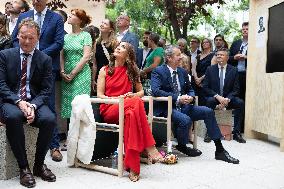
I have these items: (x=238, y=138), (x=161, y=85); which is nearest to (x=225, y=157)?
(x=161, y=85)

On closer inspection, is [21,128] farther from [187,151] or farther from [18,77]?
[187,151]

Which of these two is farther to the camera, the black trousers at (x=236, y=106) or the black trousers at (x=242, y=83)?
the black trousers at (x=242, y=83)

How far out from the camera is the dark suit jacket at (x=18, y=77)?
410 cm

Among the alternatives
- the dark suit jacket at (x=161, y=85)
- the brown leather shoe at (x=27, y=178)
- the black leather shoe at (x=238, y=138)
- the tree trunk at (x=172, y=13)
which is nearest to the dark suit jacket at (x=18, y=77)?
the brown leather shoe at (x=27, y=178)

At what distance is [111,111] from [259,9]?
3.50 metres

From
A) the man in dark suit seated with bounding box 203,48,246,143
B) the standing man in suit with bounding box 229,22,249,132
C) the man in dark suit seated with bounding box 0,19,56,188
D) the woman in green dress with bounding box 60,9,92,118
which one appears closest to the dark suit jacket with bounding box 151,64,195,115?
the woman in green dress with bounding box 60,9,92,118

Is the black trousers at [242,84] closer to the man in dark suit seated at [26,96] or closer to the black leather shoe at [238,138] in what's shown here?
the black leather shoe at [238,138]

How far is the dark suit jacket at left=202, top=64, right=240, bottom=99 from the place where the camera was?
6.71 meters

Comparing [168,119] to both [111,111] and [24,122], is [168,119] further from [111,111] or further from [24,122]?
[24,122]

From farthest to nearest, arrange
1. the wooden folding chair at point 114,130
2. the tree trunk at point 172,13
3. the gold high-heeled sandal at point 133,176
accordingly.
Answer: the tree trunk at point 172,13 → the wooden folding chair at point 114,130 → the gold high-heeled sandal at point 133,176

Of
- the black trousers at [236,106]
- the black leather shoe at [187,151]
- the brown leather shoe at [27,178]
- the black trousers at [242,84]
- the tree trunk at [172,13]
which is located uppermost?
the tree trunk at [172,13]

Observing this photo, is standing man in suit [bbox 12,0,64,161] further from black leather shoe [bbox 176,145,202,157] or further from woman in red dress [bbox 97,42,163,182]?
black leather shoe [bbox 176,145,202,157]

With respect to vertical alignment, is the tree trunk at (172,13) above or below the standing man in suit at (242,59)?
above

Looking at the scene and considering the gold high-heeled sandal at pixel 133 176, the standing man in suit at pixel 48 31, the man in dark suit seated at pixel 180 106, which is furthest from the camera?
the man in dark suit seated at pixel 180 106
